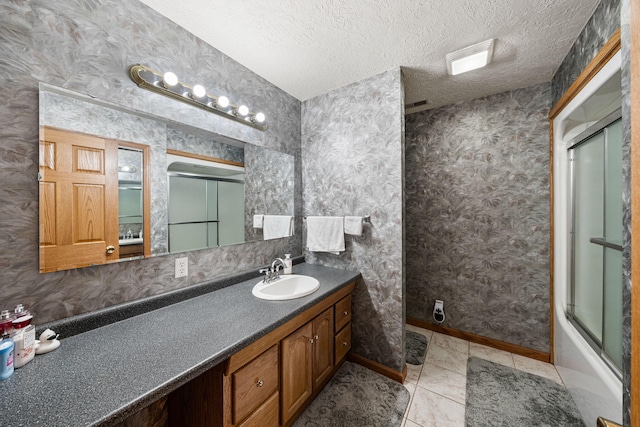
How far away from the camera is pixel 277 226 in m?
2.01

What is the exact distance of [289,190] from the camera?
2.13 meters

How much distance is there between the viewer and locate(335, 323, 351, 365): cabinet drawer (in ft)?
5.68

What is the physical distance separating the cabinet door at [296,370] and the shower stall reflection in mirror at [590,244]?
1.48 meters

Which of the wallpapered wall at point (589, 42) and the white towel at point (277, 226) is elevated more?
the wallpapered wall at point (589, 42)

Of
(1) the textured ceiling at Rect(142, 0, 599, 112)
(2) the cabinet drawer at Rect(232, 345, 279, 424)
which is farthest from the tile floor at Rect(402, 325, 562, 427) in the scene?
(1) the textured ceiling at Rect(142, 0, 599, 112)

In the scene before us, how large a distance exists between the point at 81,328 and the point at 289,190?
5.00 feet

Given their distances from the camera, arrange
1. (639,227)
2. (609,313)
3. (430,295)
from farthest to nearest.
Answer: (430,295) < (609,313) < (639,227)

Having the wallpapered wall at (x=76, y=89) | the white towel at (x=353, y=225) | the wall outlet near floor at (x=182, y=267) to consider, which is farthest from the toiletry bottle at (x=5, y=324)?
the white towel at (x=353, y=225)

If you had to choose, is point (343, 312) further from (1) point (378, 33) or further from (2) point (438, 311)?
(1) point (378, 33)

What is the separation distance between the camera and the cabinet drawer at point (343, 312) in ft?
5.64

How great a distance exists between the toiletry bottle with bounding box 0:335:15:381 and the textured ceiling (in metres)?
1.55

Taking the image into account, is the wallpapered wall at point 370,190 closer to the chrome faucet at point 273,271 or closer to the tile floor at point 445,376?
the tile floor at point 445,376

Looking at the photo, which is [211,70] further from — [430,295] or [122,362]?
[430,295]

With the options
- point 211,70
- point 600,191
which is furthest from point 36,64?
point 600,191
